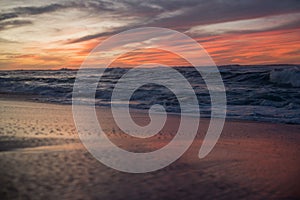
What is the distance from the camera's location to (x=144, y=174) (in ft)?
12.4

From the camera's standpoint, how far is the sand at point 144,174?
10.4 ft

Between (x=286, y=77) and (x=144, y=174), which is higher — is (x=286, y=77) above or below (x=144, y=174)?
above

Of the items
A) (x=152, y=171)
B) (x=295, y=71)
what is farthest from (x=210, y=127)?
(x=295, y=71)

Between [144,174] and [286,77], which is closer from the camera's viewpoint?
[144,174]

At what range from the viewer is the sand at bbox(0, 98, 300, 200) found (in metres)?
3.17

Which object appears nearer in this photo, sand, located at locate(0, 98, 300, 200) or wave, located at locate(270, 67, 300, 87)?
sand, located at locate(0, 98, 300, 200)

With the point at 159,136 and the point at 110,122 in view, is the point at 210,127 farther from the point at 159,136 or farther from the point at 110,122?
the point at 110,122

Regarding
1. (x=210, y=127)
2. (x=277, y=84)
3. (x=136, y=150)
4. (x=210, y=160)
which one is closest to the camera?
(x=210, y=160)

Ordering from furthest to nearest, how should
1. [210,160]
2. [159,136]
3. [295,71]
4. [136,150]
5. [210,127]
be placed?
[295,71], [210,127], [159,136], [136,150], [210,160]

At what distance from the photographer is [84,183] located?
334 cm

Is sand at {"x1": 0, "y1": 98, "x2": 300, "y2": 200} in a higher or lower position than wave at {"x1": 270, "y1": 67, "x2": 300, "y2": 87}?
lower

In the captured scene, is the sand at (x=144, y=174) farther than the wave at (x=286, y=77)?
No

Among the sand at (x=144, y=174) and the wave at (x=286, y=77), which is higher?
the wave at (x=286, y=77)

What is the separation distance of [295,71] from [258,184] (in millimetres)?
21200
